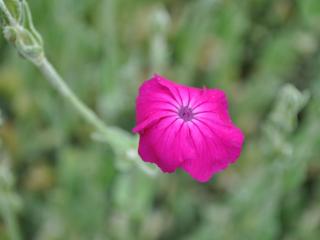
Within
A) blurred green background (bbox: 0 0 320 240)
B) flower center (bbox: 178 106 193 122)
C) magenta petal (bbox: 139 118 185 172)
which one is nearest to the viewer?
magenta petal (bbox: 139 118 185 172)

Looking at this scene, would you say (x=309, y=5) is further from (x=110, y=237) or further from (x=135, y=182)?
(x=110, y=237)

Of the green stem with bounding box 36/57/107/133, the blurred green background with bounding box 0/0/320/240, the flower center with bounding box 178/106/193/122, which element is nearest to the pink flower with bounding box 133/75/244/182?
the flower center with bounding box 178/106/193/122

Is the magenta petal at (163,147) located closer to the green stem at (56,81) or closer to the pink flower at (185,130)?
the pink flower at (185,130)

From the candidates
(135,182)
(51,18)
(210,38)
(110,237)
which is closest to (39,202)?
(110,237)

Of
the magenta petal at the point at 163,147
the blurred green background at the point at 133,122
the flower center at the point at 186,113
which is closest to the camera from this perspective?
the magenta petal at the point at 163,147

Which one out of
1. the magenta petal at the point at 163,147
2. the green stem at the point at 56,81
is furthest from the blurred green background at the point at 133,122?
the magenta petal at the point at 163,147

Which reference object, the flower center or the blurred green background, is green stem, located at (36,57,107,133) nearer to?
the flower center

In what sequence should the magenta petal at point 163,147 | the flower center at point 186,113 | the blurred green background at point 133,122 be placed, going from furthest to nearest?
the blurred green background at point 133,122 < the flower center at point 186,113 < the magenta petal at point 163,147

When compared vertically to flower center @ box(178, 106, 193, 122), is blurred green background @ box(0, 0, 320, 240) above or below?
above
